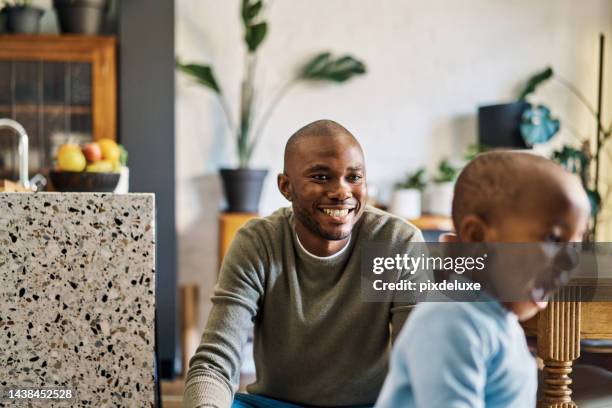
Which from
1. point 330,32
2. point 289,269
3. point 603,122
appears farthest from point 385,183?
point 289,269

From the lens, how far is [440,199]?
3752mm

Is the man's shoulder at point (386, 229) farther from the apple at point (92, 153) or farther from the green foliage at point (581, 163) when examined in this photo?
the green foliage at point (581, 163)

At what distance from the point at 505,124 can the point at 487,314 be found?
3.05m

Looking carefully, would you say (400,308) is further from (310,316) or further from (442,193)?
(442,193)

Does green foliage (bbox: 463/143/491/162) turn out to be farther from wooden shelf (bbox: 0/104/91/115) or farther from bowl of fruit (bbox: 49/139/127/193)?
bowl of fruit (bbox: 49/139/127/193)

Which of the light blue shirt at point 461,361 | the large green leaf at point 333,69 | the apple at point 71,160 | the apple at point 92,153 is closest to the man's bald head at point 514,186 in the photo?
the light blue shirt at point 461,361

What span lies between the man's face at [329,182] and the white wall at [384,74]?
100 inches

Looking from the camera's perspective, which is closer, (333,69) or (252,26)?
(252,26)

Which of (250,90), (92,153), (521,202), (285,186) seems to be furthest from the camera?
(250,90)

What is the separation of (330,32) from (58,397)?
9.90ft

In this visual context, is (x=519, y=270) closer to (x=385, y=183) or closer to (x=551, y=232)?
(x=551, y=232)

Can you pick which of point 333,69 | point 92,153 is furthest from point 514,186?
point 333,69

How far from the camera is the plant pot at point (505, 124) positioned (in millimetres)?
3637

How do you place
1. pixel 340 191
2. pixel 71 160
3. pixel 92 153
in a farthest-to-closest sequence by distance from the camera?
pixel 92 153, pixel 71 160, pixel 340 191
